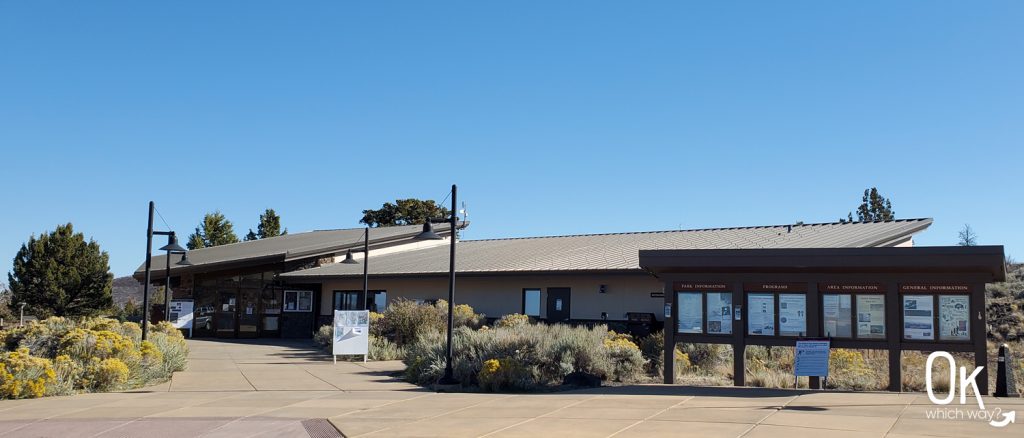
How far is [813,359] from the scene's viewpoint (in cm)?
1534

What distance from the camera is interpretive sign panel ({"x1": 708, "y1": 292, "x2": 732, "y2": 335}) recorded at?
1644cm

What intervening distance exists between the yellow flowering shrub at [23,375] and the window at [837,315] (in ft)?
45.2

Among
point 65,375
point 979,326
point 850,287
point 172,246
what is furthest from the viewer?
point 172,246

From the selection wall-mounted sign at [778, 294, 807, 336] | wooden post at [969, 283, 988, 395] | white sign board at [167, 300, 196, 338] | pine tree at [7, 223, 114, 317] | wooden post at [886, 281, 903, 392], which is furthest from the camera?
pine tree at [7, 223, 114, 317]

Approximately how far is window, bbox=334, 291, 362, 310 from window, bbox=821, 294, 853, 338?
23.0m

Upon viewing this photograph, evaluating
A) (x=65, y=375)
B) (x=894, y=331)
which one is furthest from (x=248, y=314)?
(x=894, y=331)

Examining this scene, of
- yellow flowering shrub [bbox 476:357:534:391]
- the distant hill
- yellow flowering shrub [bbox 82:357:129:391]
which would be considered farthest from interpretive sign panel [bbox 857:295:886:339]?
the distant hill

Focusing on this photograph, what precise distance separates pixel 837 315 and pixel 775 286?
1.18 meters

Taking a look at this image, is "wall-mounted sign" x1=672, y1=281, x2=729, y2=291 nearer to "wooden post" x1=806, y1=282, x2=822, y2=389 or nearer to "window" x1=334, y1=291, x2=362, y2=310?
"wooden post" x1=806, y1=282, x2=822, y2=389

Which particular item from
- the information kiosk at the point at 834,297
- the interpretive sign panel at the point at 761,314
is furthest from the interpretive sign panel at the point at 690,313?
the interpretive sign panel at the point at 761,314

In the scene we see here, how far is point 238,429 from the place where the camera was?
1129 centimetres

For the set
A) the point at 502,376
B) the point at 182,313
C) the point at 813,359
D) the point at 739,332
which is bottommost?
the point at 502,376

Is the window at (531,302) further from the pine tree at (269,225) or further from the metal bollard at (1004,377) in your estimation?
the pine tree at (269,225)

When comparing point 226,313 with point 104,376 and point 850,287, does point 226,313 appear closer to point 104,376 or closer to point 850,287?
point 104,376
